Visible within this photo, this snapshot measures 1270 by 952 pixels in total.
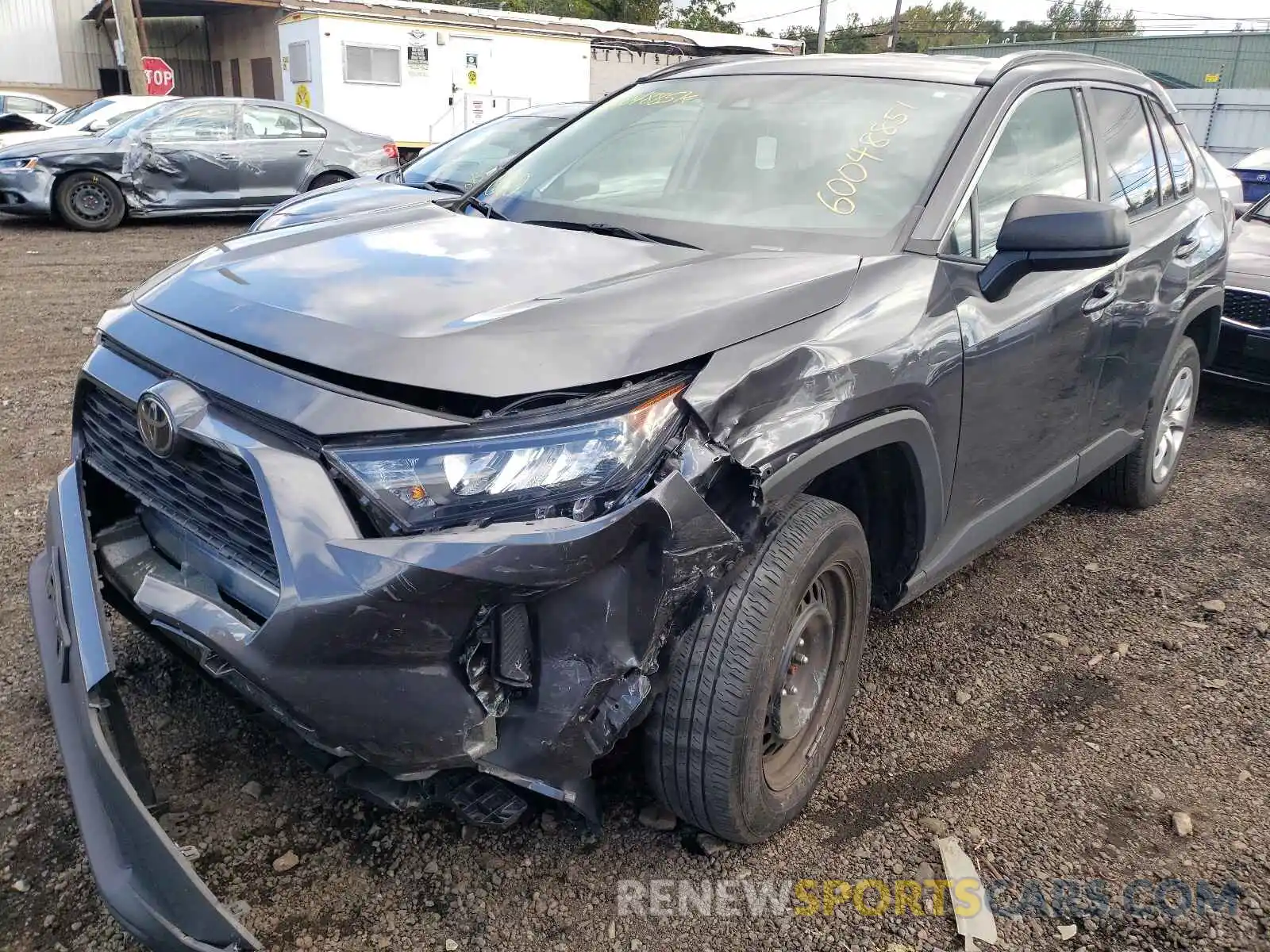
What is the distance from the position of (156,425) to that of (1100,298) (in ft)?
9.33

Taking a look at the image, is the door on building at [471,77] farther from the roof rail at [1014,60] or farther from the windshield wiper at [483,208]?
the roof rail at [1014,60]

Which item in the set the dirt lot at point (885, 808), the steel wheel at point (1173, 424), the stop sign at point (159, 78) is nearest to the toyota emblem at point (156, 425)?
the dirt lot at point (885, 808)

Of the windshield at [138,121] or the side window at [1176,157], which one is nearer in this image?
the side window at [1176,157]

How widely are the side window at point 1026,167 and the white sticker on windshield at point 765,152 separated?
0.60 m

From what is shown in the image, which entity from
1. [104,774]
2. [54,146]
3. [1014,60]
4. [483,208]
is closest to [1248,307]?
[1014,60]

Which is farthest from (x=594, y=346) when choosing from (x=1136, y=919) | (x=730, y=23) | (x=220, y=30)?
(x=730, y=23)

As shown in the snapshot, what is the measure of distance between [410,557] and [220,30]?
94.7ft

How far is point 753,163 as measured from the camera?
2.97m

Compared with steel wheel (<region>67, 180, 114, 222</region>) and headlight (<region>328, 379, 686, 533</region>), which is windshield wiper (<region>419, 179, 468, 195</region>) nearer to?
headlight (<region>328, 379, 686, 533</region>)

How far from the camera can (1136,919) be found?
2.21m

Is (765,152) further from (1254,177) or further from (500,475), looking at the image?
(1254,177)

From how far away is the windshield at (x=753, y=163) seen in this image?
8.80ft

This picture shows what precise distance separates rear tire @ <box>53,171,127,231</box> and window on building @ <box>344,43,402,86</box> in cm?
733

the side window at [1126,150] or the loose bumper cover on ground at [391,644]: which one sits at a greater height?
the side window at [1126,150]
